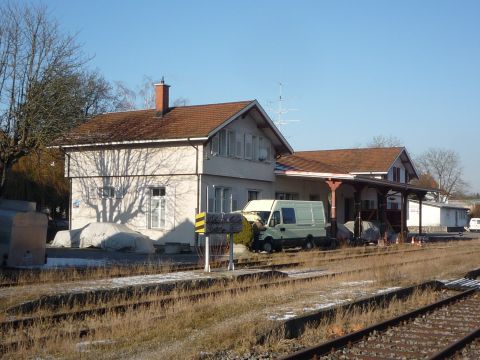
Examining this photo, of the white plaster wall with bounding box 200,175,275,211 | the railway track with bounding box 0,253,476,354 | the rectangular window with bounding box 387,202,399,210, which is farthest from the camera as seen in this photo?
the rectangular window with bounding box 387,202,399,210

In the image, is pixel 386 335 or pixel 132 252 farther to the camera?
pixel 132 252

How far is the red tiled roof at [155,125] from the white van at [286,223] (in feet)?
13.2

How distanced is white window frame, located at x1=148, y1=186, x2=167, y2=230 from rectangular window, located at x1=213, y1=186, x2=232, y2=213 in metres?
2.29

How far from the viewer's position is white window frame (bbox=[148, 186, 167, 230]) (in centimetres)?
2944

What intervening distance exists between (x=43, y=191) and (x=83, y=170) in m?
11.9

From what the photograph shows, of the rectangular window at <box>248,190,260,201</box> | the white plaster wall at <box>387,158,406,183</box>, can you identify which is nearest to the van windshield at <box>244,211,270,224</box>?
the rectangular window at <box>248,190,260,201</box>

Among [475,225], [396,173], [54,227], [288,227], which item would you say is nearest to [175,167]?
[288,227]

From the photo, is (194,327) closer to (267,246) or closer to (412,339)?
(412,339)

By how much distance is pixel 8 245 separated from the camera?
16.2 metres

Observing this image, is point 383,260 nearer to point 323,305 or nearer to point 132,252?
point 132,252

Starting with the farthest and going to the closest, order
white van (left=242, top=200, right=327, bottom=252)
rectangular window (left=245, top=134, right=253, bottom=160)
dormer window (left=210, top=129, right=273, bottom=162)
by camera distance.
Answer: rectangular window (left=245, top=134, right=253, bottom=160) < dormer window (left=210, top=129, right=273, bottom=162) < white van (left=242, top=200, right=327, bottom=252)

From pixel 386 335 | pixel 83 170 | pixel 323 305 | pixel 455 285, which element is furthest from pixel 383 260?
pixel 83 170

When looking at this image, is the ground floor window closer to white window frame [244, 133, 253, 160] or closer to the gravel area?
white window frame [244, 133, 253, 160]

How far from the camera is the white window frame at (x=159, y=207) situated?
29.4m
